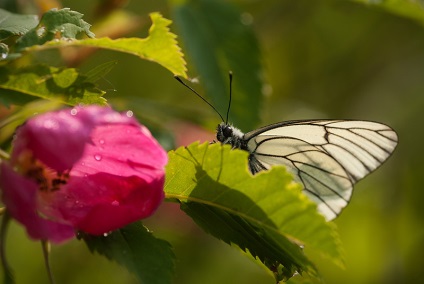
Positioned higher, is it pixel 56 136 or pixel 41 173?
pixel 56 136

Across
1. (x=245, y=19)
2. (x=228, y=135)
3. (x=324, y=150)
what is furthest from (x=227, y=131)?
(x=245, y=19)

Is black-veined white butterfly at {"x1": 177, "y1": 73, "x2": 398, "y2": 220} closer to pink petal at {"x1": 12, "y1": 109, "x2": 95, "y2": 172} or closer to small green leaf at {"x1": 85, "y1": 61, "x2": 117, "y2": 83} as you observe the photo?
small green leaf at {"x1": 85, "y1": 61, "x2": 117, "y2": 83}

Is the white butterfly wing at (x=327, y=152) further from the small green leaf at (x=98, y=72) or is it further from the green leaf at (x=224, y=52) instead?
the small green leaf at (x=98, y=72)

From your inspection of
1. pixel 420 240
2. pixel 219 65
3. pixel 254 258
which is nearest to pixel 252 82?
pixel 219 65

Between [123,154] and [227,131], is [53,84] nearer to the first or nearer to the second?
[123,154]

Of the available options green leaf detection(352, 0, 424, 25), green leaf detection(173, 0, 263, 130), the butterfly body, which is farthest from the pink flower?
green leaf detection(352, 0, 424, 25)

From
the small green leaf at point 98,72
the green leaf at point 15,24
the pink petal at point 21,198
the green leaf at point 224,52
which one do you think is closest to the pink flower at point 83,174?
the pink petal at point 21,198
